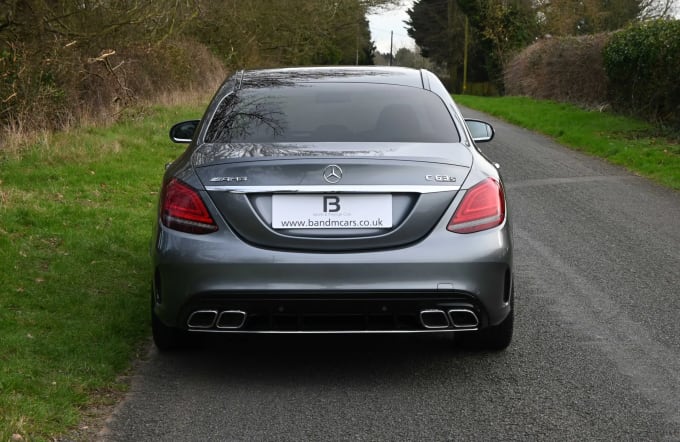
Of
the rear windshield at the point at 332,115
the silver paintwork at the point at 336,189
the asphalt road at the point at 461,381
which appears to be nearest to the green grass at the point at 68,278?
the asphalt road at the point at 461,381

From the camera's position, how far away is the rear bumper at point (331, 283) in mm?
4809

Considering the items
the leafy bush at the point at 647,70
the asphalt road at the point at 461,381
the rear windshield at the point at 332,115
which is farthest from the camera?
the leafy bush at the point at 647,70

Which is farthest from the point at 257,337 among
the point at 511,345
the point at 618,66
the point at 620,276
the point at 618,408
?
the point at 618,66

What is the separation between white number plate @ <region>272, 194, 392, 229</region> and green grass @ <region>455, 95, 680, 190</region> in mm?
9467

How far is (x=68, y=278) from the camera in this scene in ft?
23.7

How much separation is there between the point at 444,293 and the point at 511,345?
1135 millimetres

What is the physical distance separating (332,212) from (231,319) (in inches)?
27.5

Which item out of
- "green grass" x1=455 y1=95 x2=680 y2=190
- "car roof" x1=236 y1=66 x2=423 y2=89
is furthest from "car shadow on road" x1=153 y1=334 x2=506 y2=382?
"green grass" x1=455 y1=95 x2=680 y2=190

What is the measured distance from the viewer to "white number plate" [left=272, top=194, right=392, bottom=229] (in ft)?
15.9

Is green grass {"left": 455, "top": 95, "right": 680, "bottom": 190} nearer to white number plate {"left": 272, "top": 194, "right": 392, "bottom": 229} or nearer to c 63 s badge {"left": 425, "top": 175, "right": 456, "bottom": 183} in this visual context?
c 63 s badge {"left": 425, "top": 175, "right": 456, "bottom": 183}

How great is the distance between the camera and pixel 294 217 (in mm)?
4863

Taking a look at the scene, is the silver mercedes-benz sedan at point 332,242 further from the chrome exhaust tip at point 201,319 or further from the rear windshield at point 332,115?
the rear windshield at point 332,115

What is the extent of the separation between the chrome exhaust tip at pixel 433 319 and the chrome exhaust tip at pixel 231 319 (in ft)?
2.75

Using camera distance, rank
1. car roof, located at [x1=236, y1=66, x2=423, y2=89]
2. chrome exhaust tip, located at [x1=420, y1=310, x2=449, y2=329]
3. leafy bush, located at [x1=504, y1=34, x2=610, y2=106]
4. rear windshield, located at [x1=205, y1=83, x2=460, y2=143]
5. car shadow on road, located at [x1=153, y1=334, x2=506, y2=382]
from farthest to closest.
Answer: leafy bush, located at [x1=504, y1=34, x2=610, y2=106] < car roof, located at [x1=236, y1=66, x2=423, y2=89] < rear windshield, located at [x1=205, y1=83, x2=460, y2=143] < car shadow on road, located at [x1=153, y1=334, x2=506, y2=382] < chrome exhaust tip, located at [x1=420, y1=310, x2=449, y2=329]
